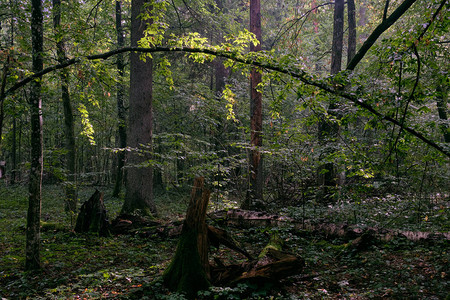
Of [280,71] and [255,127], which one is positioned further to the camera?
[255,127]

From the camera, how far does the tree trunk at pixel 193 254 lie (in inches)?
160

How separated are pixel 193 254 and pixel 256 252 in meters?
2.19

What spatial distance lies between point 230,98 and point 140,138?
11.2 feet

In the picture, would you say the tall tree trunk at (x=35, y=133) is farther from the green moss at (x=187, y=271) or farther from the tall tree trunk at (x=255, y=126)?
the tall tree trunk at (x=255, y=126)

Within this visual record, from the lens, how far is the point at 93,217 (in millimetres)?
7695

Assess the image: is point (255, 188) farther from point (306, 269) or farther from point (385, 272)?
point (385, 272)

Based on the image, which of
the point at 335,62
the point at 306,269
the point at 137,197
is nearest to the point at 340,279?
the point at 306,269

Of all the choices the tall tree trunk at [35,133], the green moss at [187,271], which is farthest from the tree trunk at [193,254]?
the tall tree trunk at [35,133]

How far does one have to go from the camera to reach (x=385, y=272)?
14.6ft

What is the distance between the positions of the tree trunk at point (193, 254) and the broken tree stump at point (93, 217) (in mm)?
3987

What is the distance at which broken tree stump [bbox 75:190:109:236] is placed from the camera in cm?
753

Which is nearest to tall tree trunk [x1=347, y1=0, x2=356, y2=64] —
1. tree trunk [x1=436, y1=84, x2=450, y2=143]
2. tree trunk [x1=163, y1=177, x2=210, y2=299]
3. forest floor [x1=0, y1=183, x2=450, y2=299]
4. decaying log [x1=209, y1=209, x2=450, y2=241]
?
tree trunk [x1=436, y1=84, x2=450, y2=143]

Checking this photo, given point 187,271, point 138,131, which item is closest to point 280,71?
point 187,271

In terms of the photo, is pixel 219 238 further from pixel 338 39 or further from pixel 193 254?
pixel 338 39
